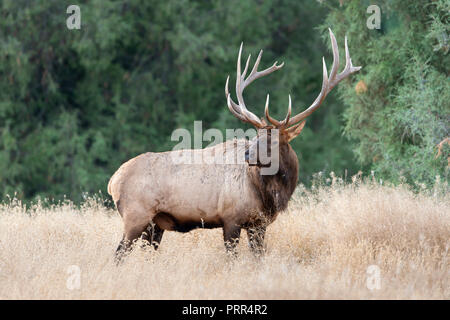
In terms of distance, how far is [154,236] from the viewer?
696cm

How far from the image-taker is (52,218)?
8.19m

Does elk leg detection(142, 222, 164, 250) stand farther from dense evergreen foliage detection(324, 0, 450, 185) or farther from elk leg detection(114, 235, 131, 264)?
dense evergreen foliage detection(324, 0, 450, 185)

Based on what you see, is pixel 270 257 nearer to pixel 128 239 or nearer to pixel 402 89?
pixel 128 239

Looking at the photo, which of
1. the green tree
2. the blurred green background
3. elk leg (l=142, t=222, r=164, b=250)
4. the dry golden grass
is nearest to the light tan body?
elk leg (l=142, t=222, r=164, b=250)

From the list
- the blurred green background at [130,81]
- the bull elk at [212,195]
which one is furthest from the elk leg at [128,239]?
the blurred green background at [130,81]

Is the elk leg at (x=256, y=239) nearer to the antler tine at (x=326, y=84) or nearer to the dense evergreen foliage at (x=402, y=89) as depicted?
the antler tine at (x=326, y=84)

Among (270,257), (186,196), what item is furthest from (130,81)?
(270,257)

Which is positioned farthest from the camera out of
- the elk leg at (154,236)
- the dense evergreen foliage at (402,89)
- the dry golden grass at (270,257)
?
the dense evergreen foliage at (402,89)

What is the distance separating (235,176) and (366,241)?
1.40m

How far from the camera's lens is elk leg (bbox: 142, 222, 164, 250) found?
22.4 ft

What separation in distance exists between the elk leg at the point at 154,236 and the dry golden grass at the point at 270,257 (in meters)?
0.13

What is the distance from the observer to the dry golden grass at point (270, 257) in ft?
17.8
